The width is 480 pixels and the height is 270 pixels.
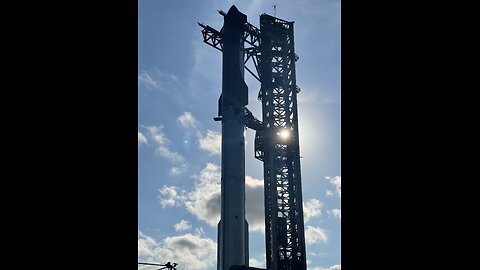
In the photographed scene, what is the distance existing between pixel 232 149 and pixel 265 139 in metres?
4.05

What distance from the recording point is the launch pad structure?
44562 mm

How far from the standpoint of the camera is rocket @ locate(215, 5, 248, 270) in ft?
145

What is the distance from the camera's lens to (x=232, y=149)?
150ft

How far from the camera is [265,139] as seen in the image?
158 feet

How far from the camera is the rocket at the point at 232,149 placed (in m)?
44.3

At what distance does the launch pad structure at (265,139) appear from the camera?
44.6 m
